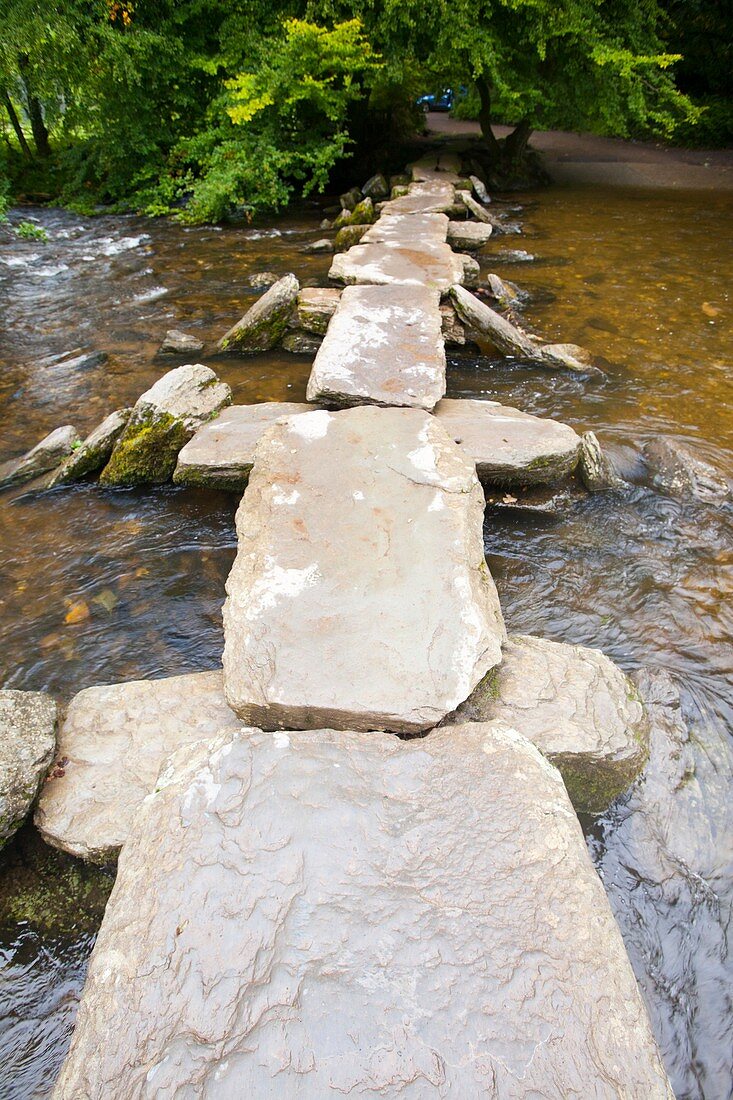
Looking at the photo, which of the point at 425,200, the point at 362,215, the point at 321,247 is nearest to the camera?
the point at 321,247

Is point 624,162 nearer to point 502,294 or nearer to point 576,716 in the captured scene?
point 502,294

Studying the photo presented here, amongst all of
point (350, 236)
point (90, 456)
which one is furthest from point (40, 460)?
point (350, 236)

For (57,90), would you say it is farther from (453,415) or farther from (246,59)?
(453,415)

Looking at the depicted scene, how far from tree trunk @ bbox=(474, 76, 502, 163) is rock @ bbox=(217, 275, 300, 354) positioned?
629 cm

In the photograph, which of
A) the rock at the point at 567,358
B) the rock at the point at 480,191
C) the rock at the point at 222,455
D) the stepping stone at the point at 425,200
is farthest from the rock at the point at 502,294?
the rock at the point at 480,191

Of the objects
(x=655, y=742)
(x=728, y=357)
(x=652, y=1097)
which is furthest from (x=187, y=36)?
(x=652, y=1097)

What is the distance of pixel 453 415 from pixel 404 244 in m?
3.29

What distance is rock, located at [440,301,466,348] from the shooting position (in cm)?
507

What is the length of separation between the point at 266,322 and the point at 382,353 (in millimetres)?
1505

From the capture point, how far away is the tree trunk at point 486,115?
9.70 m

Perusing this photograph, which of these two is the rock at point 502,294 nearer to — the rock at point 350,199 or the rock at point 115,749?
the rock at point 350,199

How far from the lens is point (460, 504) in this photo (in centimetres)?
268

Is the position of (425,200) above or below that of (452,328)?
above

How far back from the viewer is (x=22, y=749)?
2012mm
